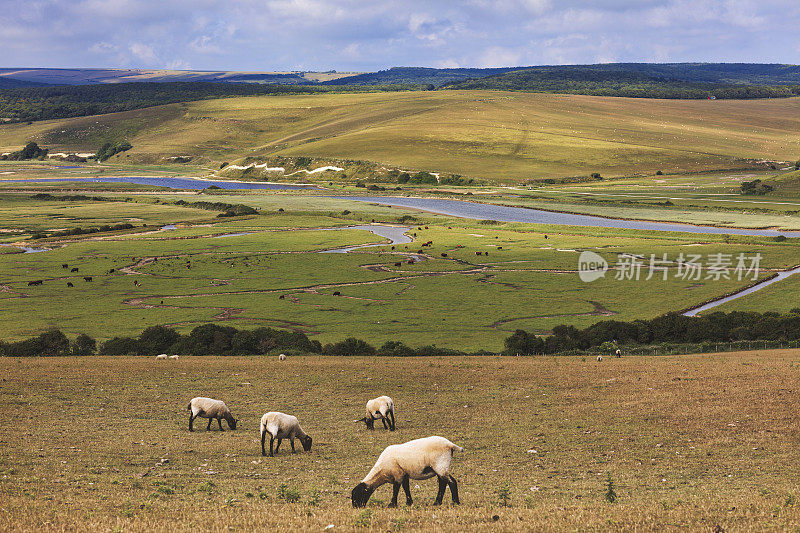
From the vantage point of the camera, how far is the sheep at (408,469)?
16234 mm

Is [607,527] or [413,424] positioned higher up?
[607,527]

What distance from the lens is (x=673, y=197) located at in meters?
170

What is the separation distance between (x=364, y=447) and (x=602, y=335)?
34955 millimetres

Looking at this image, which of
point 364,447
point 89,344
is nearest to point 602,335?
point 364,447

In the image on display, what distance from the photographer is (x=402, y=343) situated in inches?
2061

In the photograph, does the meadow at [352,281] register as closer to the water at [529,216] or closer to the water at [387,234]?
the water at [387,234]

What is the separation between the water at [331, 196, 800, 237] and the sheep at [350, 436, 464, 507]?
11741 cm

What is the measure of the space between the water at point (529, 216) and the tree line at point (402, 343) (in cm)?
7377

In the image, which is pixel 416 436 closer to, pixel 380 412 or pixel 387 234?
pixel 380 412

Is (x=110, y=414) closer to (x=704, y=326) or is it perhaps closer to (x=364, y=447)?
(x=364, y=447)

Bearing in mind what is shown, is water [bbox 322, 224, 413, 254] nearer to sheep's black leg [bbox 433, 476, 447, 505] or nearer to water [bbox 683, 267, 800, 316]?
water [bbox 683, 267, 800, 316]

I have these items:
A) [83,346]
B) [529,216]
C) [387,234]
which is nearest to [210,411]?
[83,346]

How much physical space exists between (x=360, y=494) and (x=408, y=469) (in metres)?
1.25

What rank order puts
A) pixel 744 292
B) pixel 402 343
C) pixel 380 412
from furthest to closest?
pixel 744 292
pixel 402 343
pixel 380 412
